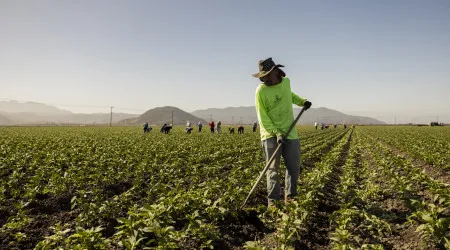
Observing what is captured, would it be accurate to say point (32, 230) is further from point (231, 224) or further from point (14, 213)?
point (231, 224)

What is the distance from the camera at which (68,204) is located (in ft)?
21.8

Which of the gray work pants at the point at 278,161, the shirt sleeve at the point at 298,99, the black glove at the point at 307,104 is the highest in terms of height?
the shirt sleeve at the point at 298,99

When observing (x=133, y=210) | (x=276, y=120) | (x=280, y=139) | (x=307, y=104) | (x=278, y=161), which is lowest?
(x=133, y=210)

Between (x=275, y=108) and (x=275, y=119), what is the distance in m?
0.20

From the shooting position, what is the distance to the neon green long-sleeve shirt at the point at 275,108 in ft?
16.8

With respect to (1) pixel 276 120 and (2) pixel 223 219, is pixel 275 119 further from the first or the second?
(2) pixel 223 219

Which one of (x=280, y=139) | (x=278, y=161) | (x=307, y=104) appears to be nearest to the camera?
(x=280, y=139)

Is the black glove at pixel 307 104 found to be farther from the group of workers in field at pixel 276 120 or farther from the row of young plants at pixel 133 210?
the row of young plants at pixel 133 210

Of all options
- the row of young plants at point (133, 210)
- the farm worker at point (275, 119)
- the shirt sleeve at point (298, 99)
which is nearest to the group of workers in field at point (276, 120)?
the farm worker at point (275, 119)

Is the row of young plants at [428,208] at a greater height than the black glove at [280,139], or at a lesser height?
lesser

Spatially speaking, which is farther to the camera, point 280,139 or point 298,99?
point 298,99

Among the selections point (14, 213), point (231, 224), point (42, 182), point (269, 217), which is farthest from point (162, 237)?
point (42, 182)

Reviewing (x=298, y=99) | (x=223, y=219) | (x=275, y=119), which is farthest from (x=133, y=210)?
(x=298, y=99)

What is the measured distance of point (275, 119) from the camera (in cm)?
529
